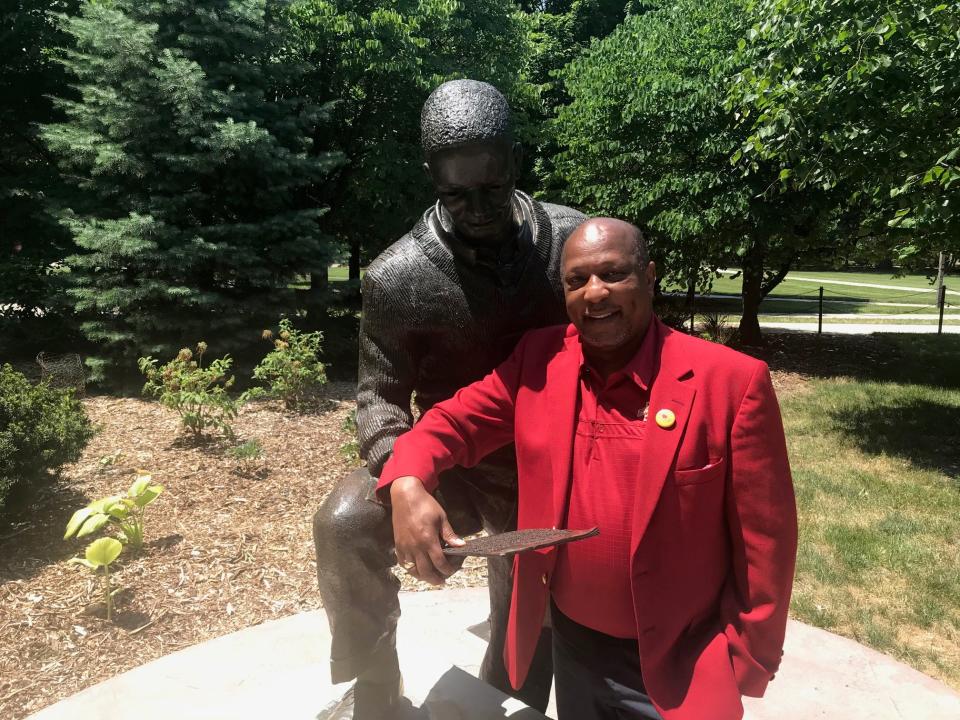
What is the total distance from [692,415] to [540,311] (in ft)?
2.29

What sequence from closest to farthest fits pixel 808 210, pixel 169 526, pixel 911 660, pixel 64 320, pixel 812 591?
1. pixel 911 660
2. pixel 812 591
3. pixel 169 526
4. pixel 64 320
5. pixel 808 210

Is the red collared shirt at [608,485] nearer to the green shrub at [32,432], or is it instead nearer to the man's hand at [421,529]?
the man's hand at [421,529]

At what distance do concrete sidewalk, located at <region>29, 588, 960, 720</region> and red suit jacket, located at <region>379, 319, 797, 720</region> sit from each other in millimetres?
1100

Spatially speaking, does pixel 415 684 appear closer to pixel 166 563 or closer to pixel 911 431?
pixel 166 563

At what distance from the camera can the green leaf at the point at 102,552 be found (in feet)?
13.5

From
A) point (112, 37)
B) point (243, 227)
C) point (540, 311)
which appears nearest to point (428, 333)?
point (540, 311)

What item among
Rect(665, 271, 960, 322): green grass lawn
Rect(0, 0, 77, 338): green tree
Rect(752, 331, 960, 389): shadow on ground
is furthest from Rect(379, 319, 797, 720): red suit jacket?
Rect(665, 271, 960, 322): green grass lawn

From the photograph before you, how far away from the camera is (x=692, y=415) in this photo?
1640 millimetres

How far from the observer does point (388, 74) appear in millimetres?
12211

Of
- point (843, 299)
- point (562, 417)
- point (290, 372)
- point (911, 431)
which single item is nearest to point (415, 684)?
point (562, 417)

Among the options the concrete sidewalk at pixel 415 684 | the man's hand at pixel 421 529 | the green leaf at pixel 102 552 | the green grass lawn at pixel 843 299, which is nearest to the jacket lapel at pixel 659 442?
the man's hand at pixel 421 529

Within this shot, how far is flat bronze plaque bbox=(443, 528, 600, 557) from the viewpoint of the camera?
1.48m

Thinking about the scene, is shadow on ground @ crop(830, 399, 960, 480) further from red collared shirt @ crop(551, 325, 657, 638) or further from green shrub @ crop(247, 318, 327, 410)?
red collared shirt @ crop(551, 325, 657, 638)

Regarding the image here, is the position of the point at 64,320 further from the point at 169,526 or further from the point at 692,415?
the point at 692,415
